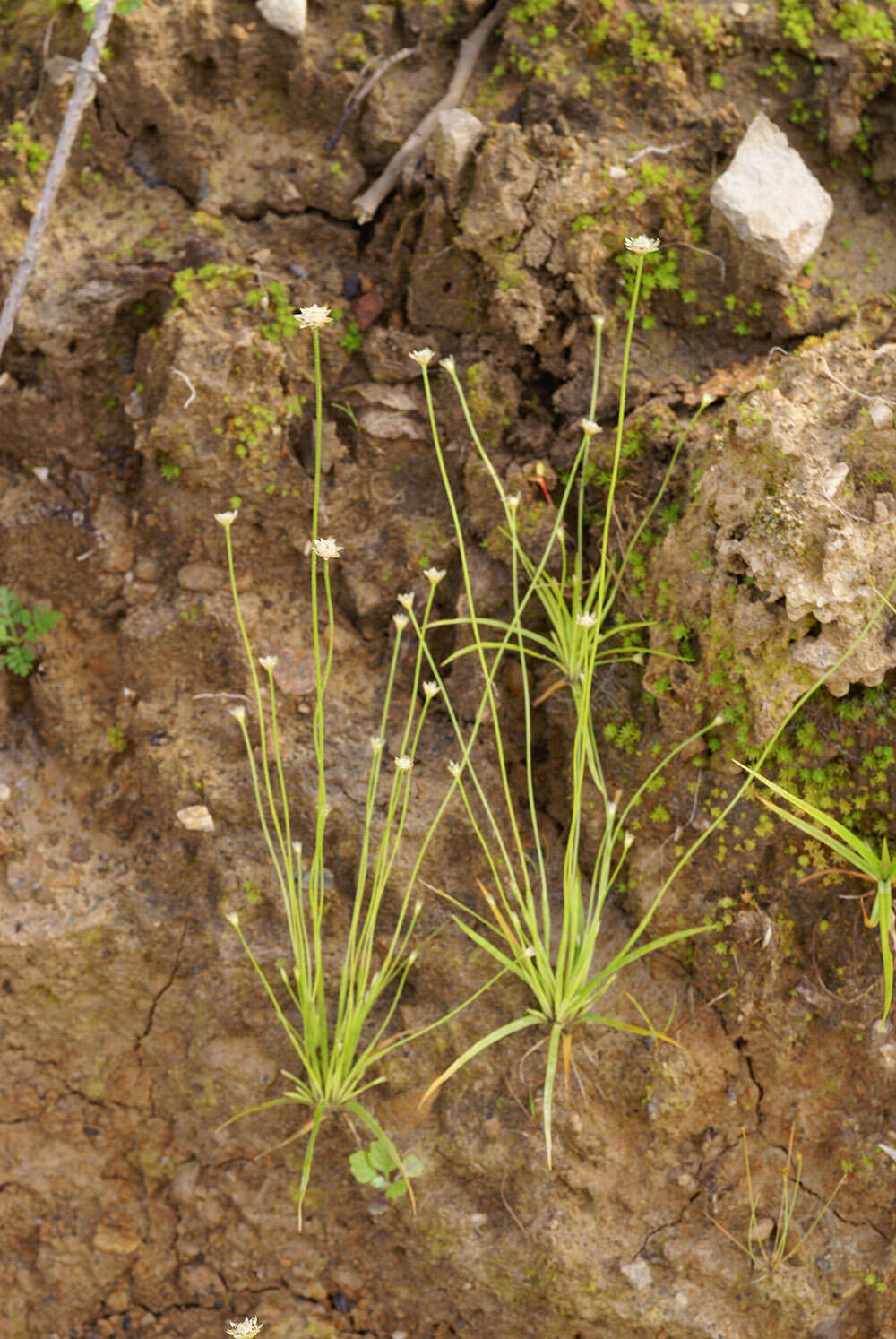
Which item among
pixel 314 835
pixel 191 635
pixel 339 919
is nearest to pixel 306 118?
pixel 191 635

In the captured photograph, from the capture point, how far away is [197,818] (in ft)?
10.1

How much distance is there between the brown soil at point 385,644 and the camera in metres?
2.77

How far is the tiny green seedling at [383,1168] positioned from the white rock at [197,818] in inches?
40.6

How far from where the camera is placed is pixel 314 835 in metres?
3.11

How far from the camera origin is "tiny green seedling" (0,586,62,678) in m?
3.18

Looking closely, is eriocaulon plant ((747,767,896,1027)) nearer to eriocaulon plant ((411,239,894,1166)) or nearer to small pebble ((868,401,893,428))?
eriocaulon plant ((411,239,894,1166))

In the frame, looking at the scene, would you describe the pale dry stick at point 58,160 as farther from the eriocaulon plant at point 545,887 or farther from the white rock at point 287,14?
the eriocaulon plant at point 545,887

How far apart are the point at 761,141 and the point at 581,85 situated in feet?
1.91

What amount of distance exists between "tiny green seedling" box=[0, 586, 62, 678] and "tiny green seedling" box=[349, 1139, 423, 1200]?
1.77m

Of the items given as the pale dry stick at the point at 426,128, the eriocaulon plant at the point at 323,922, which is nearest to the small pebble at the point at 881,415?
the eriocaulon plant at the point at 323,922

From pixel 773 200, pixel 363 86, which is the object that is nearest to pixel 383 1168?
pixel 773 200

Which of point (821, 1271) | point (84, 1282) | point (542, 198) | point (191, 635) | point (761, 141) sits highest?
point (761, 141)

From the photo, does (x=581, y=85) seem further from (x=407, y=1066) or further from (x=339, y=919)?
(x=407, y=1066)

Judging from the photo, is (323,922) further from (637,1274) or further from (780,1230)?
(780,1230)
